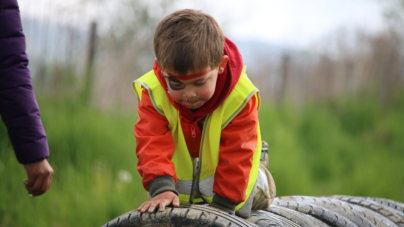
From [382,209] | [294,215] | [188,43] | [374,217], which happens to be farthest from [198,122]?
[382,209]

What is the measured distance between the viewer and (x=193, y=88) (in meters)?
1.57

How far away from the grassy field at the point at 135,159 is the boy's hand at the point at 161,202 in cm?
211

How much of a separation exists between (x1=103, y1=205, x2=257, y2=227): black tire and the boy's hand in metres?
0.02

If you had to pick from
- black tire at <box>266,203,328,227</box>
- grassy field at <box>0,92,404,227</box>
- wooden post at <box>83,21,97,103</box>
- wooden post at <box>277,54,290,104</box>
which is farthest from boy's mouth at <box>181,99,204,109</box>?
wooden post at <box>277,54,290,104</box>

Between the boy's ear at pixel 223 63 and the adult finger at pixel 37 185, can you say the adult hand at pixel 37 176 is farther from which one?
the boy's ear at pixel 223 63

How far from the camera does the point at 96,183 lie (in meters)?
3.82

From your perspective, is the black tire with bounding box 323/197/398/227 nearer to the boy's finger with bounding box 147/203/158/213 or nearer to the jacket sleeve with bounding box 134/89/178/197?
the jacket sleeve with bounding box 134/89/178/197

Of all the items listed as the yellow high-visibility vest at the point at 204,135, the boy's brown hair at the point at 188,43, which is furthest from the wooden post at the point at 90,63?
the boy's brown hair at the point at 188,43

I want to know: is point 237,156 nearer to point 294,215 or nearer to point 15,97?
point 294,215

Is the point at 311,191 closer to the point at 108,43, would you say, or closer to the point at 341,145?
the point at 341,145

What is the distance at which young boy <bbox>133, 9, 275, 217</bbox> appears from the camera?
1.54m

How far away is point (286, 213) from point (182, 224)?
79 cm

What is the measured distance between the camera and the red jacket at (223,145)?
170 centimetres

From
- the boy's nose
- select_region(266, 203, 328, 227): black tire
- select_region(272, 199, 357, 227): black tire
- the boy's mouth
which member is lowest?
select_region(272, 199, 357, 227): black tire
